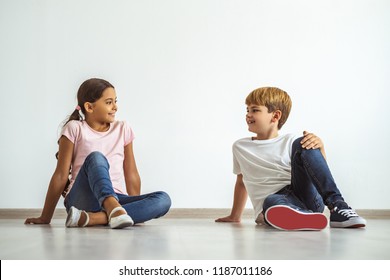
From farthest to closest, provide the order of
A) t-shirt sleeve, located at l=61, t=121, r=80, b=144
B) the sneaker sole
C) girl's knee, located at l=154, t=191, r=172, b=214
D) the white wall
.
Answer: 1. the white wall
2. t-shirt sleeve, located at l=61, t=121, r=80, b=144
3. girl's knee, located at l=154, t=191, r=172, b=214
4. the sneaker sole

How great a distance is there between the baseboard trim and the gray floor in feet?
4.65

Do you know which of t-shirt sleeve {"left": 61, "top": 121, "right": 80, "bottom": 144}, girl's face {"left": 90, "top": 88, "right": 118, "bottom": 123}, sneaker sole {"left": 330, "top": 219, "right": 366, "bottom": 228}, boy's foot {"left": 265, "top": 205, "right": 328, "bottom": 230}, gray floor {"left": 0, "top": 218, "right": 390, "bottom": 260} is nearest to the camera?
gray floor {"left": 0, "top": 218, "right": 390, "bottom": 260}

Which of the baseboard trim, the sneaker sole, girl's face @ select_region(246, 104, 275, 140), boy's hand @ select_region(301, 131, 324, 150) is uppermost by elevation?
girl's face @ select_region(246, 104, 275, 140)

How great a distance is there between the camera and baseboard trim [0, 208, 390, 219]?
10.7 feet

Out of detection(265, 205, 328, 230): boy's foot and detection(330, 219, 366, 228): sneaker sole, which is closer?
detection(265, 205, 328, 230): boy's foot

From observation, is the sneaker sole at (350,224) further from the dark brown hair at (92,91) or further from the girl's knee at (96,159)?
the dark brown hair at (92,91)

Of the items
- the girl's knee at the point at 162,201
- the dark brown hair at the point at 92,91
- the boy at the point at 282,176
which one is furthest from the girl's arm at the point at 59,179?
the boy at the point at 282,176

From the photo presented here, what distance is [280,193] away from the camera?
225 centimetres

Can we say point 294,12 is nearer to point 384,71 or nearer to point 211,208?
point 384,71

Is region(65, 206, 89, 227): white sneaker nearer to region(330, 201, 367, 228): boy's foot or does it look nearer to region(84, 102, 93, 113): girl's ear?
region(84, 102, 93, 113): girl's ear

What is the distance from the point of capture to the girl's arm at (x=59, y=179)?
2.27 m

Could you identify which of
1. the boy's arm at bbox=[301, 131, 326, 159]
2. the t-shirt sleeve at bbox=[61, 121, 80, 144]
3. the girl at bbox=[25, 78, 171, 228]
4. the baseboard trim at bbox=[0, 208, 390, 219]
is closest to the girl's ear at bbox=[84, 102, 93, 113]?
the girl at bbox=[25, 78, 171, 228]

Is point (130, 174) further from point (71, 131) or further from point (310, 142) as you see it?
point (310, 142)

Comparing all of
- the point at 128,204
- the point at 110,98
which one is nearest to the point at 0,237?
the point at 128,204
